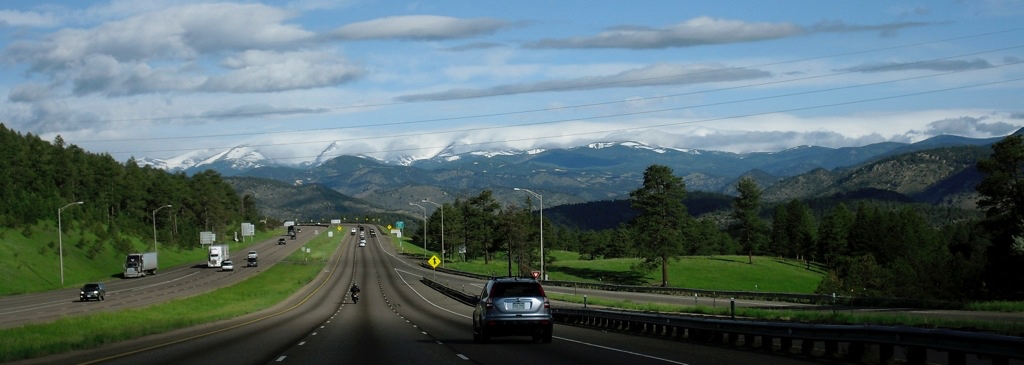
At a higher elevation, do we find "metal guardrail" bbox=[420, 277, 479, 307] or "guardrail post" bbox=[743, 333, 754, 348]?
"guardrail post" bbox=[743, 333, 754, 348]

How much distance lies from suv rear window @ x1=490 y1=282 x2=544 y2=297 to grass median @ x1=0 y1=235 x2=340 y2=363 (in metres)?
12.2

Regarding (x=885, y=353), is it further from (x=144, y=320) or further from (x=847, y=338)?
(x=144, y=320)

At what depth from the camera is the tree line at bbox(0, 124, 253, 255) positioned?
133125 mm

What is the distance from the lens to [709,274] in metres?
138

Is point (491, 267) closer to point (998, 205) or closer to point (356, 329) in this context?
point (998, 205)

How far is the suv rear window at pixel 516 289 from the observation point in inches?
1205

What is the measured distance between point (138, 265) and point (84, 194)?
164ft

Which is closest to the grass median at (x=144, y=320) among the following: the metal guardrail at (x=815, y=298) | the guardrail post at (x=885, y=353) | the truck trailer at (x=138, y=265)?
the truck trailer at (x=138, y=265)

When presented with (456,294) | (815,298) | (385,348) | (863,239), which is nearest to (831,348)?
(385,348)

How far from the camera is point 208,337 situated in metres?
36.7

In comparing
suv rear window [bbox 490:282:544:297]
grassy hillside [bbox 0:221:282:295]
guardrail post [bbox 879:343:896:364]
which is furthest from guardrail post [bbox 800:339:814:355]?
grassy hillside [bbox 0:221:282:295]

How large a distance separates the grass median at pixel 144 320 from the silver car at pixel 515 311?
1193 cm

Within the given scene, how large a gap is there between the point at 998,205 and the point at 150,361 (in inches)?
3578

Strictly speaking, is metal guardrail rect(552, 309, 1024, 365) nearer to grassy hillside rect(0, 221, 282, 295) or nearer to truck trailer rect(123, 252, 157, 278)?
grassy hillside rect(0, 221, 282, 295)
